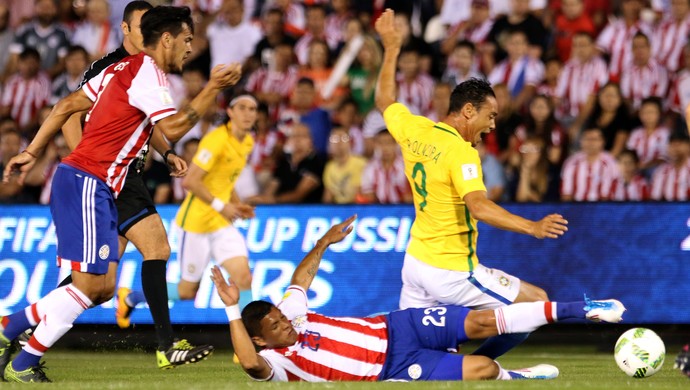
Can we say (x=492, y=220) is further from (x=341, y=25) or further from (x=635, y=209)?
(x=341, y=25)

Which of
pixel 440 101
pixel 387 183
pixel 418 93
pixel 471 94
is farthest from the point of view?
pixel 418 93

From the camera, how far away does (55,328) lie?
8.22m

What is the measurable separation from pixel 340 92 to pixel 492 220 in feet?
27.7

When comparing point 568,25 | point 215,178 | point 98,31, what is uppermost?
point 568,25

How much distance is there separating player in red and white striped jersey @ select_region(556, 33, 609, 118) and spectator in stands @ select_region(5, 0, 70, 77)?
7114 mm

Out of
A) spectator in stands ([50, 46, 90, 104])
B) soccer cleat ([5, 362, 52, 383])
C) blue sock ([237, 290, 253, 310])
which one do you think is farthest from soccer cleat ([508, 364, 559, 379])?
spectator in stands ([50, 46, 90, 104])

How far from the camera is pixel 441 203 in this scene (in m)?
8.60

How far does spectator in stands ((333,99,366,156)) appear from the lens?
1537 cm

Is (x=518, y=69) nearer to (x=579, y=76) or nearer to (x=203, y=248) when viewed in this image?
(x=579, y=76)

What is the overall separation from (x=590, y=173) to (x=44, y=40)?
8.34 metres

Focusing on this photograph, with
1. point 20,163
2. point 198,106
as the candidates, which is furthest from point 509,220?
point 20,163

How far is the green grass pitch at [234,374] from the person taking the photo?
780 centimetres

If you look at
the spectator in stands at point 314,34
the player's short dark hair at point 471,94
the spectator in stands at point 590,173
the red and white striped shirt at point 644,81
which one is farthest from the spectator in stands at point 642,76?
the player's short dark hair at point 471,94

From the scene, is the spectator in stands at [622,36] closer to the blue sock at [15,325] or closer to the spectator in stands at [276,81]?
the spectator in stands at [276,81]
